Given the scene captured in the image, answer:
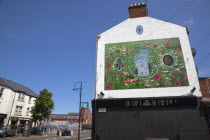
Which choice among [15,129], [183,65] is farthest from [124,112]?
[15,129]

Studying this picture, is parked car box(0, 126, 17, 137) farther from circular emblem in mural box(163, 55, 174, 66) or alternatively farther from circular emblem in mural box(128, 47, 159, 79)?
circular emblem in mural box(163, 55, 174, 66)

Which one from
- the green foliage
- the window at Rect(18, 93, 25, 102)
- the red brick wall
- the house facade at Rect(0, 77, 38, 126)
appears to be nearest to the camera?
the red brick wall

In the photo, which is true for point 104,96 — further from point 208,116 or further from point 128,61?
point 208,116

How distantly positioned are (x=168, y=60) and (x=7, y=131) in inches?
965

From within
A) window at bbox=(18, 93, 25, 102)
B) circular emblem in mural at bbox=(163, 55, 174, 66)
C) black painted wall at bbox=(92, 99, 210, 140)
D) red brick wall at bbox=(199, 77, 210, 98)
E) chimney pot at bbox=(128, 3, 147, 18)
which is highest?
chimney pot at bbox=(128, 3, 147, 18)

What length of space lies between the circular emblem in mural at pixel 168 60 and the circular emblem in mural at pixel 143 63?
26.8 inches

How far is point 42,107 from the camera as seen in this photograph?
26.5 m

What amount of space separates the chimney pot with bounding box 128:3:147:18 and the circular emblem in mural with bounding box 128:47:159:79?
12.8 ft

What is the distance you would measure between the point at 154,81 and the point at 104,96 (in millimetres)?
4454

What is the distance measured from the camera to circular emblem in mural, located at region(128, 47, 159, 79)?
11945mm

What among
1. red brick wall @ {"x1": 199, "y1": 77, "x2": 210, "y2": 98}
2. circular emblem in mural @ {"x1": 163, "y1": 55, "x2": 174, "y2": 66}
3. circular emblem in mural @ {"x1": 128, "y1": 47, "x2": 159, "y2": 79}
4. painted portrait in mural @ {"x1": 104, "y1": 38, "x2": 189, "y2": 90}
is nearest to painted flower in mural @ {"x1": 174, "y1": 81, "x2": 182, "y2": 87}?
painted portrait in mural @ {"x1": 104, "y1": 38, "x2": 189, "y2": 90}

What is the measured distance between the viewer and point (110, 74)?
498 inches

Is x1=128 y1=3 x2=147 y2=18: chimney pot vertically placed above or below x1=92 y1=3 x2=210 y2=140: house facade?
above

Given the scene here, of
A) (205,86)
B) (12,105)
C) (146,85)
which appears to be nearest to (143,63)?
→ (146,85)
